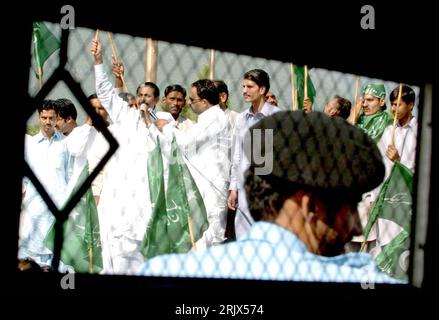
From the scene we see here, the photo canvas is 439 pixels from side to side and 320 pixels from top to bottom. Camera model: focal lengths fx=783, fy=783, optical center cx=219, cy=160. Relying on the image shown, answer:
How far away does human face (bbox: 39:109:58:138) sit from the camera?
5750 mm

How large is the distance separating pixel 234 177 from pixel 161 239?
634 mm

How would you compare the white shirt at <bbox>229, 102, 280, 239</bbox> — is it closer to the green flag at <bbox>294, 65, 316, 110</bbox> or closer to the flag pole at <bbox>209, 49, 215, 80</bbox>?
the green flag at <bbox>294, 65, 316, 110</bbox>

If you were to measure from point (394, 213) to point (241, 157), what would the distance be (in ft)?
4.17

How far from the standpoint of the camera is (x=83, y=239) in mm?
4656

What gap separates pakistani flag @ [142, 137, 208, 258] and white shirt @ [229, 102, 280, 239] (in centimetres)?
25

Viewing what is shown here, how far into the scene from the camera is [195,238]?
183 inches

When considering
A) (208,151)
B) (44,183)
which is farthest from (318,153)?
(44,183)

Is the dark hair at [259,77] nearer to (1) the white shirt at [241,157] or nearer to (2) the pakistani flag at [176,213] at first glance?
(1) the white shirt at [241,157]

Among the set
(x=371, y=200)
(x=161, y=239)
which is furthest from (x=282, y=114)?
(x=371, y=200)

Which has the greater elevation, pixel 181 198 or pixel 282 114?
pixel 282 114

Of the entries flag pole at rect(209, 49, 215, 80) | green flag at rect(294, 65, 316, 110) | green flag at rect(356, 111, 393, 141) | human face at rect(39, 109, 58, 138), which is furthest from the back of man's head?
human face at rect(39, 109, 58, 138)

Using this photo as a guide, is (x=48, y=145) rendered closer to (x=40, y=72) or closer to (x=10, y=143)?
(x=40, y=72)

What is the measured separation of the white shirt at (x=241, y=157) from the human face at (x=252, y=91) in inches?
3.4

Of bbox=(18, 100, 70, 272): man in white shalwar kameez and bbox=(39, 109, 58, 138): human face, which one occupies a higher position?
bbox=(39, 109, 58, 138): human face
